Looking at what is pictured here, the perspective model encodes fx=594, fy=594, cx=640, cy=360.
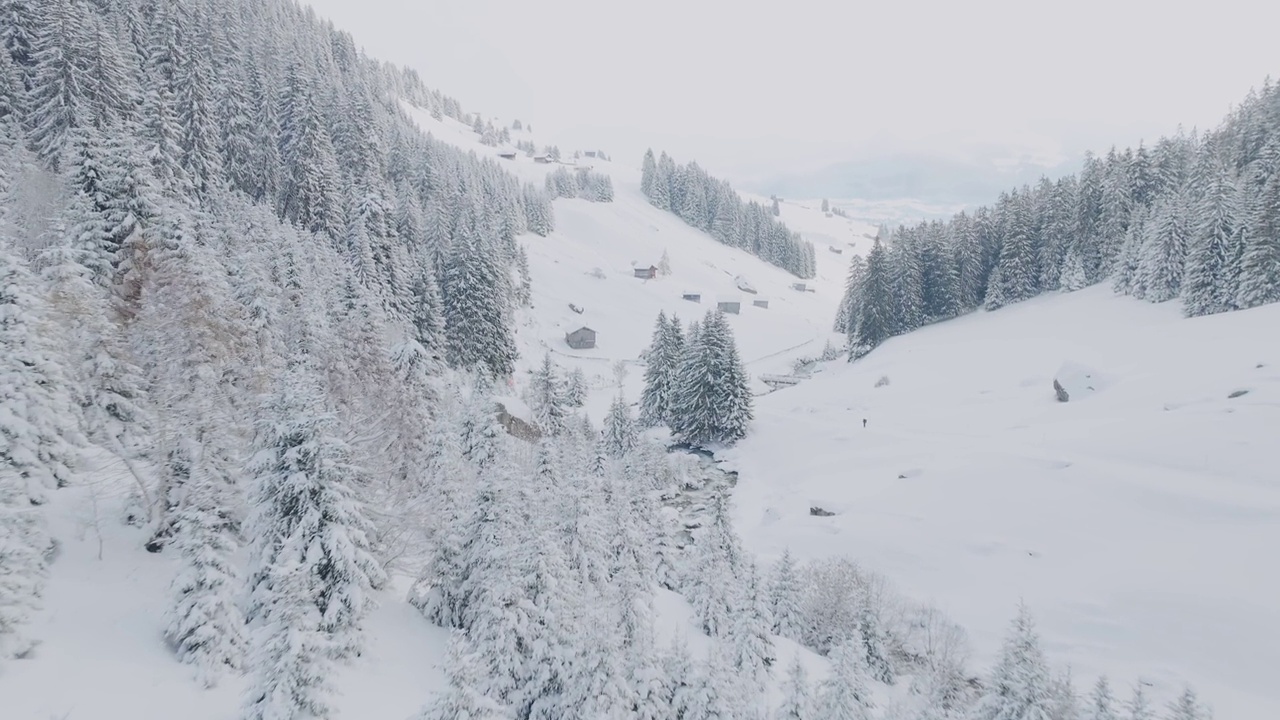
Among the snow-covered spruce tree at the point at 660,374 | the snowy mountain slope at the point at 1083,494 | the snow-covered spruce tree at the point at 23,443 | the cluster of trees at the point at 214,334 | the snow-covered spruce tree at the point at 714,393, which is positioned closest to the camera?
the snow-covered spruce tree at the point at 23,443

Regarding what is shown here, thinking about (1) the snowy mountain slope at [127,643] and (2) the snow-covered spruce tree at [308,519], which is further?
(2) the snow-covered spruce tree at [308,519]

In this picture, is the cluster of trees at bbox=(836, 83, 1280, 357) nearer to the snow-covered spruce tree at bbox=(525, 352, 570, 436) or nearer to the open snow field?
the open snow field

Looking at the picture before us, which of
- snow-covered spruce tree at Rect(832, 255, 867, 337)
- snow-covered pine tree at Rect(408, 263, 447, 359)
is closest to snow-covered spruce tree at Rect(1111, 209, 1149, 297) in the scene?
snow-covered spruce tree at Rect(832, 255, 867, 337)

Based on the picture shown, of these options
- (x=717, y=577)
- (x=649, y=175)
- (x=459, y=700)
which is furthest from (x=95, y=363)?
(x=649, y=175)

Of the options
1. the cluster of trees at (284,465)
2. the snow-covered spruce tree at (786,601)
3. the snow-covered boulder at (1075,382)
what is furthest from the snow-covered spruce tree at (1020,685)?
the snow-covered boulder at (1075,382)

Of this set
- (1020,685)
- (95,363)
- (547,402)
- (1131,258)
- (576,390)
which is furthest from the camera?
(576,390)

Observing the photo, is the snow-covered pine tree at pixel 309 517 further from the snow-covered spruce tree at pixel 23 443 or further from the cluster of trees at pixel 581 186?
the cluster of trees at pixel 581 186

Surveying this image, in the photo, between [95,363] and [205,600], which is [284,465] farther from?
[95,363]
